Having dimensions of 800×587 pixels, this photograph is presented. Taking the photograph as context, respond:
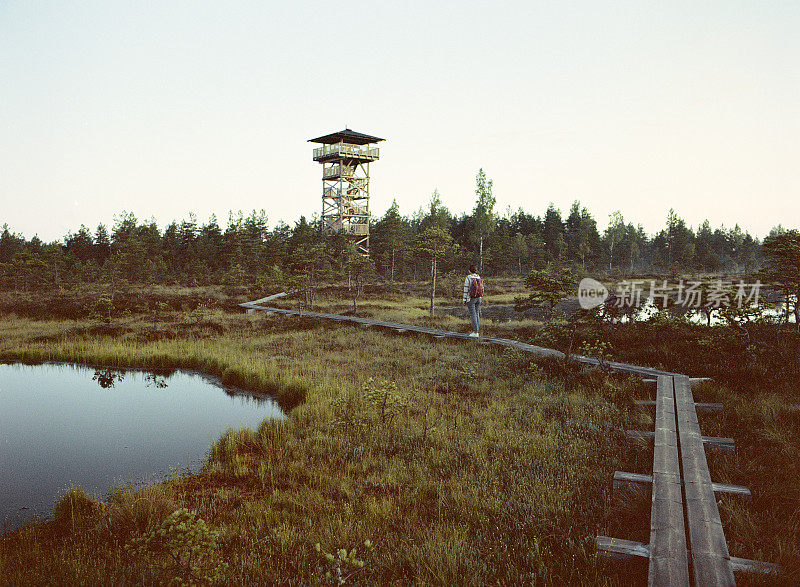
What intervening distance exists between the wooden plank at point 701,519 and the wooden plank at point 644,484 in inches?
6.1

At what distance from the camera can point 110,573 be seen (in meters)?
4.31

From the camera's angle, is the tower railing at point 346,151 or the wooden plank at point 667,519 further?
the tower railing at point 346,151

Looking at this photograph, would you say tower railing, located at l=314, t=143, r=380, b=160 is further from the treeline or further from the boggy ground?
the boggy ground

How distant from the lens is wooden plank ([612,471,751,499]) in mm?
4832

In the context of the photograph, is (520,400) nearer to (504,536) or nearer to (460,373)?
(460,373)

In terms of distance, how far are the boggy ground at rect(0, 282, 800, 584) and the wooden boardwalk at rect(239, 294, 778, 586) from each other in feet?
0.76

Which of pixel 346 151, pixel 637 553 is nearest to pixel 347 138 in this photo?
pixel 346 151

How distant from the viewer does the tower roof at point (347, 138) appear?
5547cm

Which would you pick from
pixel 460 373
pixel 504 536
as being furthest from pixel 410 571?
pixel 460 373

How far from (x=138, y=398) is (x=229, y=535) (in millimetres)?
8980

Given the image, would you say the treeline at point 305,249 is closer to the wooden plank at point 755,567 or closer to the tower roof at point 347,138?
the tower roof at point 347,138

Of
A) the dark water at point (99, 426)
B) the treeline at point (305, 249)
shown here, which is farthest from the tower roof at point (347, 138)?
the dark water at point (99, 426)

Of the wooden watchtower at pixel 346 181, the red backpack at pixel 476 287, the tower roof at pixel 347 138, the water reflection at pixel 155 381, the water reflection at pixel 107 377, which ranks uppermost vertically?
the tower roof at pixel 347 138

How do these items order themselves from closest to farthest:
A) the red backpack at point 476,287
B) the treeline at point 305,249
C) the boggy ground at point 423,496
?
the boggy ground at point 423,496, the red backpack at point 476,287, the treeline at point 305,249
